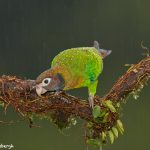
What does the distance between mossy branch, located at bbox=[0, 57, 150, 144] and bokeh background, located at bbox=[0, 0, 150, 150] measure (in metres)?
6.98

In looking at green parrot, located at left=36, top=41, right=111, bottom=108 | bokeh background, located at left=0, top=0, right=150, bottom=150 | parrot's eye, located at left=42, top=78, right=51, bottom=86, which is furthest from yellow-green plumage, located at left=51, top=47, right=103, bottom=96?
bokeh background, located at left=0, top=0, right=150, bottom=150

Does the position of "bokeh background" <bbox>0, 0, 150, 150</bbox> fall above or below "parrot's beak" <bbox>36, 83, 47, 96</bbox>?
above

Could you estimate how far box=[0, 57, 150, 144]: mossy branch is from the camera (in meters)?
4.48

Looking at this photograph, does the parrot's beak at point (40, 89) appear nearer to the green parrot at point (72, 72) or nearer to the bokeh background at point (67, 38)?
the green parrot at point (72, 72)

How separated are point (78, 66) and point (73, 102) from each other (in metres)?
0.39

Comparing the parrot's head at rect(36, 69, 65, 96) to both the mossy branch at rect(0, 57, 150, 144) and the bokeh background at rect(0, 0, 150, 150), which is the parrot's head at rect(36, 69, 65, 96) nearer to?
the mossy branch at rect(0, 57, 150, 144)

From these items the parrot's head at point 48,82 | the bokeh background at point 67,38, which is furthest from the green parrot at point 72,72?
the bokeh background at point 67,38

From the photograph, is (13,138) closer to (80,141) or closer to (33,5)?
(80,141)

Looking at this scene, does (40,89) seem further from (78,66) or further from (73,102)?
(78,66)

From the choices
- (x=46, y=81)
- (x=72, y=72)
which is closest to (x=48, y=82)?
(x=46, y=81)

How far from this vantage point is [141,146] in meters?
11.2

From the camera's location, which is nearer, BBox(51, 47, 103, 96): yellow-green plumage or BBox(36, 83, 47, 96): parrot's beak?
BBox(36, 83, 47, 96): parrot's beak

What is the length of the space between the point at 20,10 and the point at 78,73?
11255mm

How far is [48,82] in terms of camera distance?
4.48 m
